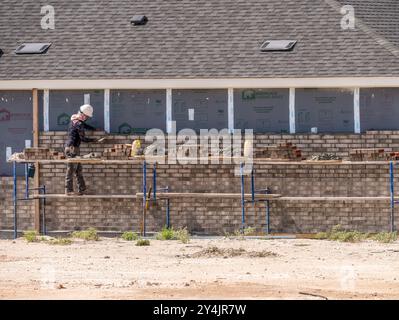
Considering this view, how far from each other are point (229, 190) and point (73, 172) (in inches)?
142

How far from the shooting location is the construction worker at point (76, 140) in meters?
30.8

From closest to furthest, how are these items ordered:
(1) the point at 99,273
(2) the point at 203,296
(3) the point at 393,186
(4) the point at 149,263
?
(2) the point at 203,296
(1) the point at 99,273
(4) the point at 149,263
(3) the point at 393,186

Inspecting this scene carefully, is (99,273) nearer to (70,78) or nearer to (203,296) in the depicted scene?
(203,296)

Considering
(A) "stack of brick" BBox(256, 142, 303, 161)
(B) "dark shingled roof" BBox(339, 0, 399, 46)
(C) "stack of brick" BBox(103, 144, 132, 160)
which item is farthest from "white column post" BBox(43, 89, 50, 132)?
(B) "dark shingled roof" BBox(339, 0, 399, 46)

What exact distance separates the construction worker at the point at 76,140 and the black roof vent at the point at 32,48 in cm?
233

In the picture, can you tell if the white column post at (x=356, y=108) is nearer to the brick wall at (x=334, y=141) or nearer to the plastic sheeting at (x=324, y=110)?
the plastic sheeting at (x=324, y=110)

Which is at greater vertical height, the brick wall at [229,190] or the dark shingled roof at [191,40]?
the dark shingled roof at [191,40]

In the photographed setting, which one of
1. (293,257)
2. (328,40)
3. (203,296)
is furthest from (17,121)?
(203,296)

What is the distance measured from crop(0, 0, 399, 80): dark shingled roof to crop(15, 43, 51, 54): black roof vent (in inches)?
6.3

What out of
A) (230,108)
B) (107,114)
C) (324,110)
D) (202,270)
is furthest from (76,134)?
(202,270)

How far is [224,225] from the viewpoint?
31.1 meters

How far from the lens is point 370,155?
2998 cm

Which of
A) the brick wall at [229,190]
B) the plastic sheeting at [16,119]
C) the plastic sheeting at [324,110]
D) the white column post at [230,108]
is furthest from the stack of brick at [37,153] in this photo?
the plastic sheeting at [324,110]
